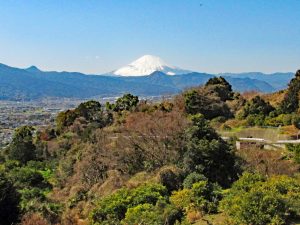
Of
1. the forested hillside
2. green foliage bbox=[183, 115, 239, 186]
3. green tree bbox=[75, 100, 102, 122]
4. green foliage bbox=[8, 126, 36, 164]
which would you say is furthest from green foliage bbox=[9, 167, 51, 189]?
green tree bbox=[75, 100, 102, 122]

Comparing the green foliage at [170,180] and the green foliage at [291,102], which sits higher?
the green foliage at [291,102]

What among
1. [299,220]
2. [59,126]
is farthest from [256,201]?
[59,126]

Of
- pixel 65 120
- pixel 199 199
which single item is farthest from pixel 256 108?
pixel 199 199

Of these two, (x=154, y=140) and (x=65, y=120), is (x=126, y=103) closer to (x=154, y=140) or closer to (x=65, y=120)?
(x=65, y=120)

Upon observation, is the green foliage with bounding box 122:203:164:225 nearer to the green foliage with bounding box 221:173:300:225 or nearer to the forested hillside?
the forested hillside

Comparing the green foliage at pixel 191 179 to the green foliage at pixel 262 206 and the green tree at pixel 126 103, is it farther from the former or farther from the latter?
the green tree at pixel 126 103

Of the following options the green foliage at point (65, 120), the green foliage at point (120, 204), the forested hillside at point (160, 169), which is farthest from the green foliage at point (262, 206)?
the green foliage at point (65, 120)
